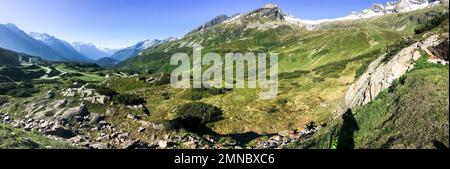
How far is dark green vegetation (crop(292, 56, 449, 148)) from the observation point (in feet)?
69.0

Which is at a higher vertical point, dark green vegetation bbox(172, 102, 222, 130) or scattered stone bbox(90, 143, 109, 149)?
dark green vegetation bbox(172, 102, 222, 130)

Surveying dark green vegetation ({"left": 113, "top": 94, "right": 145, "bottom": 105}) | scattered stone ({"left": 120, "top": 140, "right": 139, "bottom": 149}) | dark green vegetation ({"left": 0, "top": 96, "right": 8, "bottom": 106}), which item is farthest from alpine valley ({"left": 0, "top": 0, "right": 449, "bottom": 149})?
dark green vegetation ({"left": 0, "top": 96, "right": 8, "bottom": 106})

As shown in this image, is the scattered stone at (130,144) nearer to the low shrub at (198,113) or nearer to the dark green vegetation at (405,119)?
the low shrub at (198,113)

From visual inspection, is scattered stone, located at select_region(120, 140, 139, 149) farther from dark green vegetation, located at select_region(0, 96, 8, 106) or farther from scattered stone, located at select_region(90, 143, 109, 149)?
dark green vegetation, located at select_region(0, 96, 8, 106)

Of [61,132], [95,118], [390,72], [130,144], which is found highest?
[390,72]

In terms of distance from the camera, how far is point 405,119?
23203mm

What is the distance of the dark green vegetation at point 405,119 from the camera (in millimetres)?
21031

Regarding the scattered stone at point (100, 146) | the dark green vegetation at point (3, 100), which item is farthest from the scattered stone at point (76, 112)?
the dark green vegetation at point (3, 100)

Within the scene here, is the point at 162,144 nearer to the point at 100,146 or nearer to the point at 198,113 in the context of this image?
the point at 100,146

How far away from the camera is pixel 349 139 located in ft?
86.4

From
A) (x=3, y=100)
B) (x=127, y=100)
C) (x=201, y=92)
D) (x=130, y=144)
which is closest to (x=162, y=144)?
(x=130, y=144)

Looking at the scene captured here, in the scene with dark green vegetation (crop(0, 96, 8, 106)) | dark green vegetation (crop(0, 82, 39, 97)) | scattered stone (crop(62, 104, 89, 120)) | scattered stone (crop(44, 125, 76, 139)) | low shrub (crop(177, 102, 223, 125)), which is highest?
dark green vegetation (crop(0, 82, 39, 97))

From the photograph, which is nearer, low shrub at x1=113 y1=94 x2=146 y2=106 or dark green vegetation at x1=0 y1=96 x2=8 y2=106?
low shrub at x1=113 y1=94 x2=146 y2=106
